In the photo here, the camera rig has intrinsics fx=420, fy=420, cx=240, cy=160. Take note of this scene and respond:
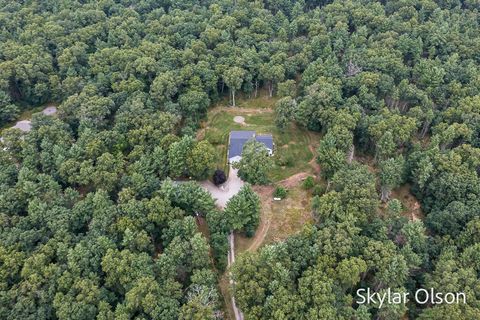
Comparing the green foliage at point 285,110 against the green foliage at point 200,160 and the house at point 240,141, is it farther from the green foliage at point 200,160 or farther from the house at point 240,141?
the green foliage at point 200,160

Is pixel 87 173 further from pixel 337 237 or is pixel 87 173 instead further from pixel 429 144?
pixel 429 144

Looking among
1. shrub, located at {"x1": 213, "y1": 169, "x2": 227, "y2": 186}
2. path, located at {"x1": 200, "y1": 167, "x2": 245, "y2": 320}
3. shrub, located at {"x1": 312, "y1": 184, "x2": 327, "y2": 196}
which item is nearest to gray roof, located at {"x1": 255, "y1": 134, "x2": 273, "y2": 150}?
path, located at {"x1": 200, "y1": 167, "x2": 245, "y2": 320}

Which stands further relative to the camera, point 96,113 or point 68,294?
point 96,113

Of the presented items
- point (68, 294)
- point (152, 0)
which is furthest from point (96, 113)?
point (152, 0)

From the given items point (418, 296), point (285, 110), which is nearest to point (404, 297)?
point (418, 296)

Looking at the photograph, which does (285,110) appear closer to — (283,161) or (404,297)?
(283,161)

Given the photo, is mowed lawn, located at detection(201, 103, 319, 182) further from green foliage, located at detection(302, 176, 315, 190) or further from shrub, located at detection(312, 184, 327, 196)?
shrub, located at detection(312, 184, 327, 196)
